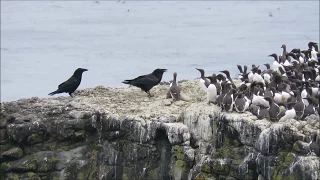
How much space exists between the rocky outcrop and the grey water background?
9909 millimetres

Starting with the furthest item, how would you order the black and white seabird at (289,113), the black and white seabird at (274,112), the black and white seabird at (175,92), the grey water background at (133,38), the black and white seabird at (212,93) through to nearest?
the grey water background at (133,38)
the black and white seabird at (175,92)
the black and white seabird at (212,93)
the black and white seabird at (274,112)
the black and white seabird at (289,113)

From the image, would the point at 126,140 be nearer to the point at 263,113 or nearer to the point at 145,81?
the point at 145,81

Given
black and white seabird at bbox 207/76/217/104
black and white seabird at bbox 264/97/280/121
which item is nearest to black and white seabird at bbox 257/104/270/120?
black and white seabird at bbox 264/97/280/121

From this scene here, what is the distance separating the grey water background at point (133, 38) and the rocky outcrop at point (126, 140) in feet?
32.5

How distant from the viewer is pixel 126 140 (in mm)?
19406

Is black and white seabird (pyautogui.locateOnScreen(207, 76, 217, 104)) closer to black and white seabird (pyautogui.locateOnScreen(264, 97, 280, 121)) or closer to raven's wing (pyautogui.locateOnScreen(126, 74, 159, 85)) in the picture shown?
raven's wing (pyautogui.locateOnScreen(126, 74, 159, 85))

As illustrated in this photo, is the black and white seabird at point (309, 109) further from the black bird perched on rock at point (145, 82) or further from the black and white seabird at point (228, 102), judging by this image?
the black bird perched on rock at point (145, 82)

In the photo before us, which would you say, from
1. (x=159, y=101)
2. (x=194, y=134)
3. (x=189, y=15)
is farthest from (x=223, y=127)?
(x=189, y=15)

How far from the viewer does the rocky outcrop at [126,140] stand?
18.3 meters

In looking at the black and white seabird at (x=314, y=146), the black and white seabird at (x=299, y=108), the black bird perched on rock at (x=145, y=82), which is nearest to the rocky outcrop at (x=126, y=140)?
the black bird perched on rock at (x=145, y=82)

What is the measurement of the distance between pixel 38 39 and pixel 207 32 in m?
8.11

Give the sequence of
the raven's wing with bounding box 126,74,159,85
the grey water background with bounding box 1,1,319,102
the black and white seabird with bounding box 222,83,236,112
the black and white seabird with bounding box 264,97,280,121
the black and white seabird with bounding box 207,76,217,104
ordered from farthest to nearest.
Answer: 1. the grey water background with bounding box 1,1,319,102
2. the raven's wing with bounding box 126,74,159,85
3. the black and white seabird with bounding box 207,76,217,104
4. the black and white seabird with bounding box 222,83,236,112
5. the black and white seabird with bounding box 264,97,280,121

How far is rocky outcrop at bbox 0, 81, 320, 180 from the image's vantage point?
18.3 m

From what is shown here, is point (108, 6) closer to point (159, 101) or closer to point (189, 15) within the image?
point (189, 15)
